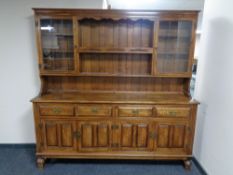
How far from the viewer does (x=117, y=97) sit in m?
2.40

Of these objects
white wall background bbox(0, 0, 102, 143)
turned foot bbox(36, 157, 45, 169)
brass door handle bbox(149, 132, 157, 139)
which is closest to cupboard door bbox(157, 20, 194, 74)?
brass door handle bbox(149, 132, 157, 139)

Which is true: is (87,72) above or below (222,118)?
above

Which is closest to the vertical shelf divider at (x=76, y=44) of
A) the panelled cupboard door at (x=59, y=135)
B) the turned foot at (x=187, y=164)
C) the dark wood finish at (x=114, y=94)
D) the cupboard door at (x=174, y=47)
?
the dark wood finish at (x=114, y=94)

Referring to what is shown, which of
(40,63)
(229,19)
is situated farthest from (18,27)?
(229,19)

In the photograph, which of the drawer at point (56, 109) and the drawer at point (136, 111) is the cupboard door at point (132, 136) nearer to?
the drawer at point (136, 111)

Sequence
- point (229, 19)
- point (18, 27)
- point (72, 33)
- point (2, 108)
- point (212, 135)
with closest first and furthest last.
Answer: point (229, 19) → point (212, 135) → point (72, 33) → point (18, 27) → point (2, 108)

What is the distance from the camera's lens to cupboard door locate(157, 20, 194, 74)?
2352mm

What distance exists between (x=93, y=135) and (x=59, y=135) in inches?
17.2

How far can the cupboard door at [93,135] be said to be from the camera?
230cm

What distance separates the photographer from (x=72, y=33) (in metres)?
2.36

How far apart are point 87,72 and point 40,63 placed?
623 mm

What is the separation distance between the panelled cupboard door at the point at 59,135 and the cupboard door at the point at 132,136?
0.54m

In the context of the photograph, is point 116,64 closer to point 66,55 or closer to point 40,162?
point 66,55

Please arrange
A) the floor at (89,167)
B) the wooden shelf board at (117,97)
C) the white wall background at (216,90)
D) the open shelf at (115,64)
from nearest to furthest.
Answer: the white wall background at (216,90) < the wooden shelf board at (117,97) < the floor at (89,167) < the open shelf at (115,64)
